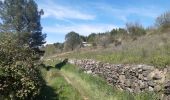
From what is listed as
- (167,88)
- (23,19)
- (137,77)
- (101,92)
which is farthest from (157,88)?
(23,19)

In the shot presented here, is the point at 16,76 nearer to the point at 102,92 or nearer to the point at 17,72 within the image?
Result: the point at 17,72

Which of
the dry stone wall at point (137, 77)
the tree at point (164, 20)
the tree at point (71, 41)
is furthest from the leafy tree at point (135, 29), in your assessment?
the tree at point (71, 41)

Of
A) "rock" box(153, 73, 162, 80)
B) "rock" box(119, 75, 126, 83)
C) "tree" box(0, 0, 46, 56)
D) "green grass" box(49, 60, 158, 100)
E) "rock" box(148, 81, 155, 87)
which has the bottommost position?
"green grass" box(49, 60, 158, 100)

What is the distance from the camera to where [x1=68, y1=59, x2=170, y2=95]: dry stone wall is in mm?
15780

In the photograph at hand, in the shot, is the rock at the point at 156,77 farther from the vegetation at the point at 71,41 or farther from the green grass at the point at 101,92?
the vegetation at the point at 71,41

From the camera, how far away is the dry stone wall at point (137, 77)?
15.8m

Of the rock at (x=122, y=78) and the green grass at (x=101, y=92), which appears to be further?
the rock at (x=122, y=78)

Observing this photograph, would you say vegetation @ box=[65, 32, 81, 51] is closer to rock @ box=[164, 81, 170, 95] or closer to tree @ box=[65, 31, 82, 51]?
tree @ box=[65, 31, 82, 51]

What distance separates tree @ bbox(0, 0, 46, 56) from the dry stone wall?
28.8 metres

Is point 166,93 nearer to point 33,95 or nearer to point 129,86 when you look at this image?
point 129,86

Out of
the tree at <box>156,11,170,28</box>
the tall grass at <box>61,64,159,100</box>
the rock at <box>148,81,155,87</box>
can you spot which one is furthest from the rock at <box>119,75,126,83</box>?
the tree at <box>156,11,170,28</box>

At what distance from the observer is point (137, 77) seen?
18.2 m

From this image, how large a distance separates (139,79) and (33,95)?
5461 mm

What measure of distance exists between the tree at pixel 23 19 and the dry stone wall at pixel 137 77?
28.8 m
